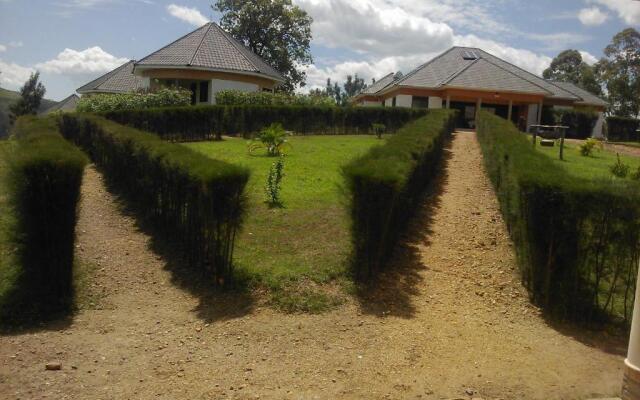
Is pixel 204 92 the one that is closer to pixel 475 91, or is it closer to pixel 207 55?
pixel 207 55

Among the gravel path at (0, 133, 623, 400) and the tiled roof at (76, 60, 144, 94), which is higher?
the tiled roof at (76, 60, 144, 94)

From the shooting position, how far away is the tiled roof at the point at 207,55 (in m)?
32.2

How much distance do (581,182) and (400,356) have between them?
2738mm

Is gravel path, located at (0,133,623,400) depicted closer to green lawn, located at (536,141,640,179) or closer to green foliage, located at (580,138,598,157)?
green lawn, located at (536,141,640,179)


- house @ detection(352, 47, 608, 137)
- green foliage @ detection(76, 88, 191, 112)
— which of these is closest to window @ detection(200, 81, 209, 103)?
green foliage @ detection(76, 88, 191, 112)

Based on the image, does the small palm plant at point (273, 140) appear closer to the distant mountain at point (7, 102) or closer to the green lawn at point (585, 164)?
the green lawn at point (585, 164)

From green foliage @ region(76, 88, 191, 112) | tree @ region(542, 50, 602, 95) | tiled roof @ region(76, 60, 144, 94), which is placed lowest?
green foliage @ region(76, 88, 191, 112)

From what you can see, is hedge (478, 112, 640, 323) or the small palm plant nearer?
hedge (478, 112, 640, 323)

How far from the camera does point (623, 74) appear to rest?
60781 millimetres

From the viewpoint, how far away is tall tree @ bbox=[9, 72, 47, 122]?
215 ft

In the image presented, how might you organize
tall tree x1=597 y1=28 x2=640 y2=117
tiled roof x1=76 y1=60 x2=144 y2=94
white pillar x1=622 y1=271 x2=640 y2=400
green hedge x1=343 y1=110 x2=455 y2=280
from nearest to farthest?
1. white pillar x1=622 y1=271 x2=640 y2=400
2. green hedge x1=343 y1=110 x2=455 y2=280
3. tiled roof x1=76 y1=60 x2=144 y2=94
4. tall tree x1=597 y1=28 x2=640 y2=117

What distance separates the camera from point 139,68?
1283 inches

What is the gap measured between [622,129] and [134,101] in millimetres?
34683

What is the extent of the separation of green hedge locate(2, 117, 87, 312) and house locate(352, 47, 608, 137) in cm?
3226
